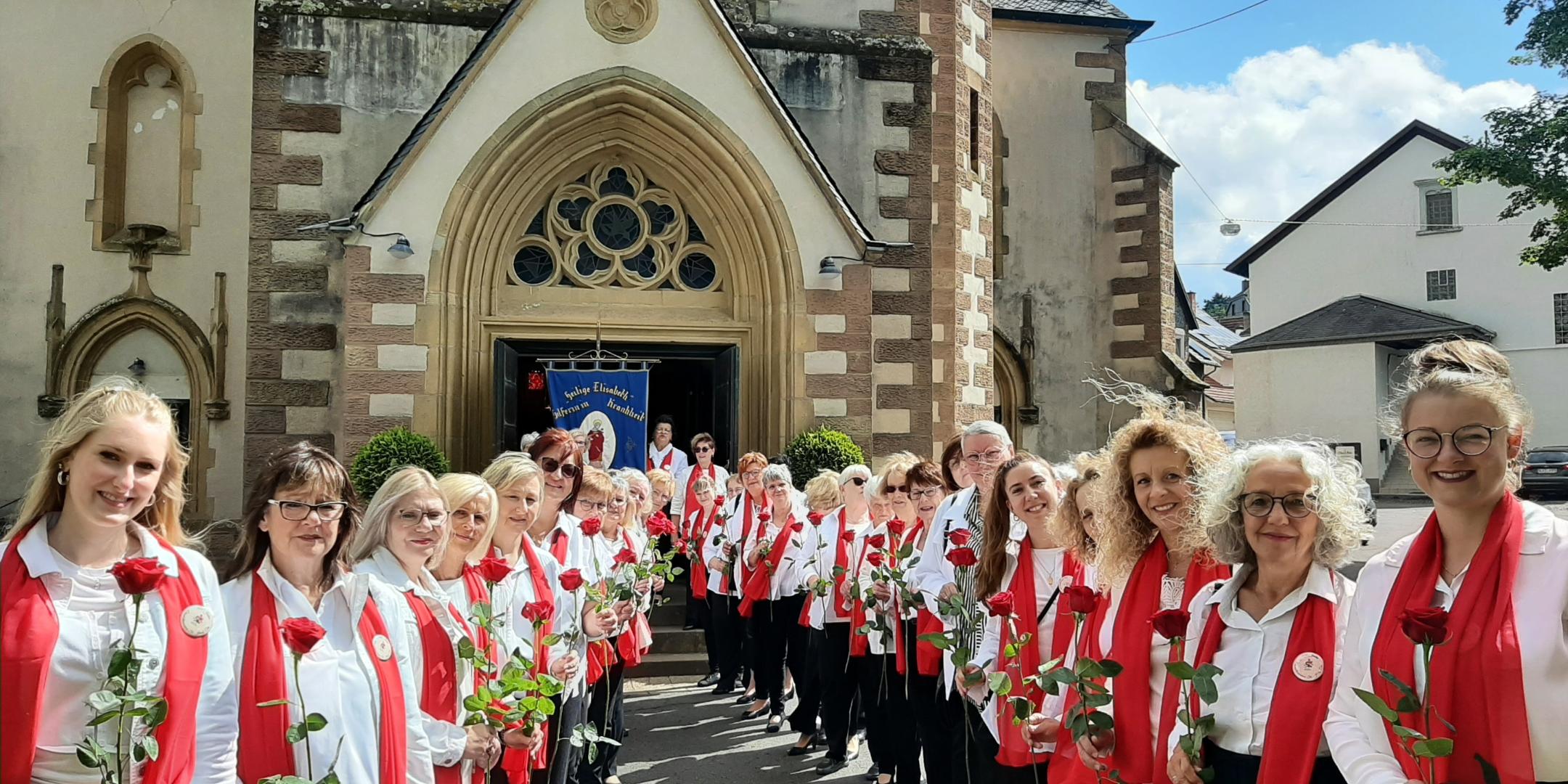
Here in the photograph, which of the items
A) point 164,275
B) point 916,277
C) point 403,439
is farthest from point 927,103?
point 164,275

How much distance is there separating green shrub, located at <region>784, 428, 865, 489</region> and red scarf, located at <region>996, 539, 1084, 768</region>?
23.2 feet

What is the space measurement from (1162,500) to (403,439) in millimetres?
8290

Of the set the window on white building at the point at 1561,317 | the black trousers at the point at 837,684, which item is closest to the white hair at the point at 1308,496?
the black trousers at the point at 837,684

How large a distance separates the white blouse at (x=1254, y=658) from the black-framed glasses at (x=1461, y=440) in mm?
476

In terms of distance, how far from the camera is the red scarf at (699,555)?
374 inches

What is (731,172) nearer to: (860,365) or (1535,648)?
(860,365)

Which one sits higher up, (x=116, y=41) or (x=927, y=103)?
(x=116, y=41)

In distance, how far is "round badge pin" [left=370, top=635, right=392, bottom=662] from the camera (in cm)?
309

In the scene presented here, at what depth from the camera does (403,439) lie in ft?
33.6

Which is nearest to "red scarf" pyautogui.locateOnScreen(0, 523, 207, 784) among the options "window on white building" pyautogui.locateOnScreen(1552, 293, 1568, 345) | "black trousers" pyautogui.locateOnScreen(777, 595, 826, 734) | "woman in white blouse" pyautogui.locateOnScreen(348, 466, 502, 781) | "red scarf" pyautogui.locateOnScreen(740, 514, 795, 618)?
"woman in white blouse" pyautogui.locateOnScreen(348, 466, 502, 781)

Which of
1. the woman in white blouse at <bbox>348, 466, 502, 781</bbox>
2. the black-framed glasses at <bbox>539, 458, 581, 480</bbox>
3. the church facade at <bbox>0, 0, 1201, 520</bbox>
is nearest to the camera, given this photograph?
the woman in white blouse at <bbox>348, 466, 502, 781</bbox>

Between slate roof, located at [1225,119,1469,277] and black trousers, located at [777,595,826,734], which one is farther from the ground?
slate roof, located at [1225,119,1469,277]

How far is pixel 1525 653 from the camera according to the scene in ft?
7.20

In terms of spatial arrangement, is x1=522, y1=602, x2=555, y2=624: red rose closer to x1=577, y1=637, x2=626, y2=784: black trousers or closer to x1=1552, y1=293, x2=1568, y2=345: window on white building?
x1=577, y1=637, x2=626, y2=784: black trousers
